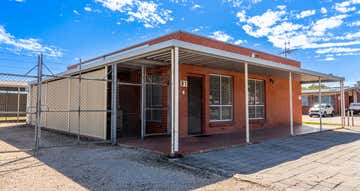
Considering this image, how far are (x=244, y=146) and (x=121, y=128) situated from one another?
5836 millimetres

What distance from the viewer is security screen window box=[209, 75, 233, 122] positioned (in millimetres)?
10242

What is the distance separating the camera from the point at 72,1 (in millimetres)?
9516

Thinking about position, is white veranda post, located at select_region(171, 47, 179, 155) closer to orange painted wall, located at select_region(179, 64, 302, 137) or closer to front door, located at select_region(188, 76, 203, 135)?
orange painted wall, located at select_region(179, 64, 302, 137)

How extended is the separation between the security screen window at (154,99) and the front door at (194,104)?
4.05ft

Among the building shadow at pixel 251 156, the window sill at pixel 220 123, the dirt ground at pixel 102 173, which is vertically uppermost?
the window sill at pixel 220 123

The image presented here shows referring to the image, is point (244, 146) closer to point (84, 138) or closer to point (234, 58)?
point (234, 58)

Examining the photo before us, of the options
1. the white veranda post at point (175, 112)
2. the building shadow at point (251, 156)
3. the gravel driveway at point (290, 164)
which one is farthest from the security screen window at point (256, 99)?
the white veranda post at point (175, 112)

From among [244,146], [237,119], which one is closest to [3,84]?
[237,119]

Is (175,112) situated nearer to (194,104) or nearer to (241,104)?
(194,104)

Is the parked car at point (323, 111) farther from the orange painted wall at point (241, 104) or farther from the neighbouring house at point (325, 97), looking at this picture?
the orange painted wall at point (241, 104)

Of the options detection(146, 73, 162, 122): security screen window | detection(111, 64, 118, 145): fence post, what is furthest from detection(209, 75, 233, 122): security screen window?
detection(111, 64, 118, 145): fence post

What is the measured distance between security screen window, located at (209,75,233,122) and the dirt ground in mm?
4633

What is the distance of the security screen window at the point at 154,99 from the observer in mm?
9836

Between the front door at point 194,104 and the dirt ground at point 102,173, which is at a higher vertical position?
the front door at point 194,104
